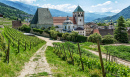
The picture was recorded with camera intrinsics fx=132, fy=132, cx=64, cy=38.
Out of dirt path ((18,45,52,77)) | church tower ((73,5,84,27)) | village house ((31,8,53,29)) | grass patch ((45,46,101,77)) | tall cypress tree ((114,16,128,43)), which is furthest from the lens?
church tower ((73,5,84,27))

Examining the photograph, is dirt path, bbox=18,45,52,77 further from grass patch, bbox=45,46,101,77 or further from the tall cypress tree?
the tall cypress tree

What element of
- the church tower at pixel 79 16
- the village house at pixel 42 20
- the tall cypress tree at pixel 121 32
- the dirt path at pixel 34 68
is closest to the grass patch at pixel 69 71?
the dirt path at pixel 34 68

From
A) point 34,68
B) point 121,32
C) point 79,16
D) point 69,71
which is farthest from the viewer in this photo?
point 79,16

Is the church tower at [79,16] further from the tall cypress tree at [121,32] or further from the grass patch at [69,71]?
the grass patch at [69,71]

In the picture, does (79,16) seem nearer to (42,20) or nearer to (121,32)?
(42,20)

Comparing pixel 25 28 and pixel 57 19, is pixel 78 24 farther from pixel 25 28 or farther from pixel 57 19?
pixel 25 28

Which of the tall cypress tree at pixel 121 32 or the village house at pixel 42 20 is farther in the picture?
the village house at pixel 42 20

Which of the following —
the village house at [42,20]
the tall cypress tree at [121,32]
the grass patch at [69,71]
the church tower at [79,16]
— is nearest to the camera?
the grass patch at [69,71]

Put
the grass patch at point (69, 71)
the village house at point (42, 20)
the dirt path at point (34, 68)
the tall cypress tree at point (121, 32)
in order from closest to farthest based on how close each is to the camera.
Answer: the grass patch at point (69, 71)
the dirt path at point (34, 68)
the tall cypress tree at point (121, 32)
the village house at point (42, 20)

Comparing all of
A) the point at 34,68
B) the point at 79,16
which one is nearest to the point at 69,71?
the point at 34,68

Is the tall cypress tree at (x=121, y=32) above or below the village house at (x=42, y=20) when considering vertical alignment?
below

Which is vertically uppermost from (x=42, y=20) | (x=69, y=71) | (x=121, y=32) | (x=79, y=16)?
(x=79, y=16)

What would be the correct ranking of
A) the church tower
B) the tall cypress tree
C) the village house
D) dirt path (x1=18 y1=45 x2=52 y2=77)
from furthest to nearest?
the church tower
the village house
the tall cypress tree
dirt path (x1=18 y1=45 x2=52 y2=77)

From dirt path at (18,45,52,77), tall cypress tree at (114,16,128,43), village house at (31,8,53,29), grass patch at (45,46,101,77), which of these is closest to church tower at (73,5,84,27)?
village house at (31,8,53,29)
